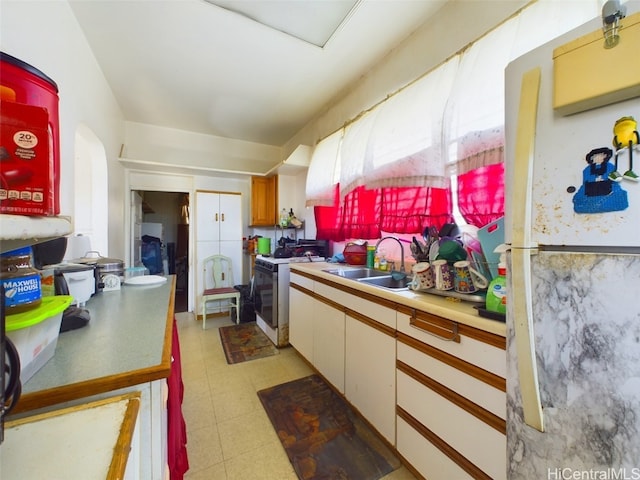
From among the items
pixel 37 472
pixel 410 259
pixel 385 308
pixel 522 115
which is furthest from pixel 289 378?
pixel 522 115

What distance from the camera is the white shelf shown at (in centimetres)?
39

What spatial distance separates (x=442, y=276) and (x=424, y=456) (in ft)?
Result: 2.77

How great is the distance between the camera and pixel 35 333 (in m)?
0.64

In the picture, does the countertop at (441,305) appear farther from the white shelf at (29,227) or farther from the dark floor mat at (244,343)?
the dark floor mat at (244,343)

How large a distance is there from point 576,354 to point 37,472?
3.86 ft

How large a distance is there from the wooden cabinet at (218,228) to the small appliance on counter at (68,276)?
251 centimetres

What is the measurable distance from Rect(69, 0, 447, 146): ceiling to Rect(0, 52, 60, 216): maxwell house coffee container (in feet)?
5.49

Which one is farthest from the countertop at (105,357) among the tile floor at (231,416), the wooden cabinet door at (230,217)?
the wooden cabinet door at (230,217)

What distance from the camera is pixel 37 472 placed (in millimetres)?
444

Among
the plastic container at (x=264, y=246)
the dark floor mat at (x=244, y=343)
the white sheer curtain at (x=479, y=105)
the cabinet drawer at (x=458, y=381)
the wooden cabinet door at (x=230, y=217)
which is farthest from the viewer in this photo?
the wooden cabinet door at (x=230, y=217)

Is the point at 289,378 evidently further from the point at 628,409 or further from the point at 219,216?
the point at 219,216

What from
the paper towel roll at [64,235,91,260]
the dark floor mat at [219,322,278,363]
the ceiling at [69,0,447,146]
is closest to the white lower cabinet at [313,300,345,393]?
the dark floor mat at [219,322,278,363]

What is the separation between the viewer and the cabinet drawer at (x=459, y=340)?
899 millimetres

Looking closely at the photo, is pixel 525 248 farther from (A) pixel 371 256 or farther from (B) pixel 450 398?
(A) pixel 371 256
